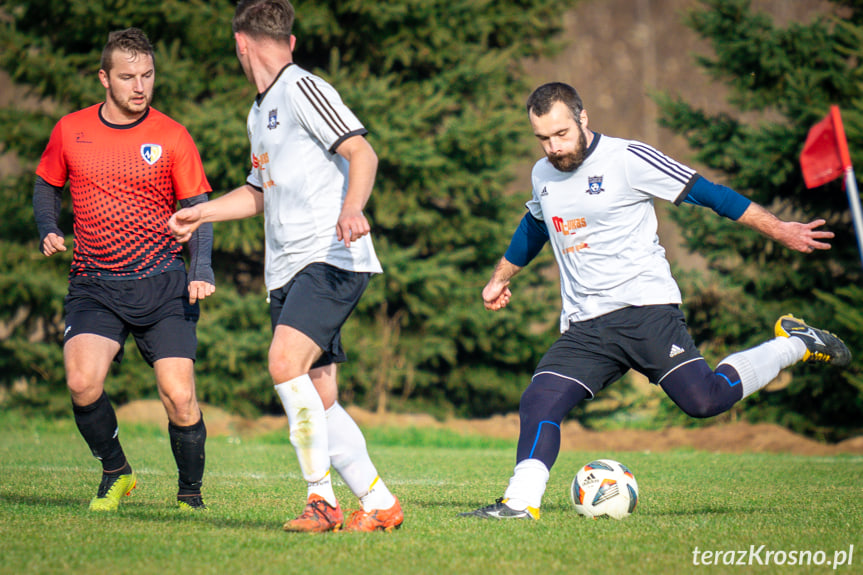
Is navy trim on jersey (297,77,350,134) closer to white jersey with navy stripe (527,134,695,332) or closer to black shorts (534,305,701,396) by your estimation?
white jersey with navy stripe (527,134,695,332)

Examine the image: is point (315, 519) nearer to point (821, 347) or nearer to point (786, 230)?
point (786, 230)

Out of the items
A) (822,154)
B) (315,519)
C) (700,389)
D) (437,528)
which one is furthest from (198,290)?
(822,154)

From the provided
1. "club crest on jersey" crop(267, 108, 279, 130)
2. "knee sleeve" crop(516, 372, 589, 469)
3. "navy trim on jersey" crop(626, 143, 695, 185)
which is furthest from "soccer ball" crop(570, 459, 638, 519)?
"club crest on jersey" crop(267, 108, 279, 130)

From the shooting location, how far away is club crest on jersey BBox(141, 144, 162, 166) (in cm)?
541

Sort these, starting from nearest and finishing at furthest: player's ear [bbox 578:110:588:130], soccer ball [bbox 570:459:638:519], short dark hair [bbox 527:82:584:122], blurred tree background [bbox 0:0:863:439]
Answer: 1. soccer ball [bbox 570:459:638:519]
2. short dark hair [bbox 527:82:584:122]
3. player's ear [bbox 578:110:588:130]
4. blurred tree background [bbox 0:0:863:439]

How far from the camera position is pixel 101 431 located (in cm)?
536

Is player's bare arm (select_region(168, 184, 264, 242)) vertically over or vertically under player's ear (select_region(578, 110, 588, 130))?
under

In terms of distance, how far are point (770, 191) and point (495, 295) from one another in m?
10.7

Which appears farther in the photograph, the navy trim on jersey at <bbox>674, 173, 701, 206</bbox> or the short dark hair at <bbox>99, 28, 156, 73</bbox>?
the short dark hair at <bbox>99, 28, 156, 73</bbox>

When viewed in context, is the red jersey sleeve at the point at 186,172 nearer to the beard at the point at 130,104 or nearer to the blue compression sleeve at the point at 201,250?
the blue compression sleeve at the point at 201,250

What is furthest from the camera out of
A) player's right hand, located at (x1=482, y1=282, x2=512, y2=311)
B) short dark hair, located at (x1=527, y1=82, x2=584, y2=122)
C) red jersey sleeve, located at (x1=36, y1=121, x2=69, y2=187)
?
player's right hand, located at (x1=482, y1=282, x2=512, y2=311)

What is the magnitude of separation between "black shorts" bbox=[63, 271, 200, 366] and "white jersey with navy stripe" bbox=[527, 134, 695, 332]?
233 centimetres

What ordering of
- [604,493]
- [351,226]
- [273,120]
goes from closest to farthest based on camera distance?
[351,226]
[273,120]
[604,493]

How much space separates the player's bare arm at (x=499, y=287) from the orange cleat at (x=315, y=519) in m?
2.00
